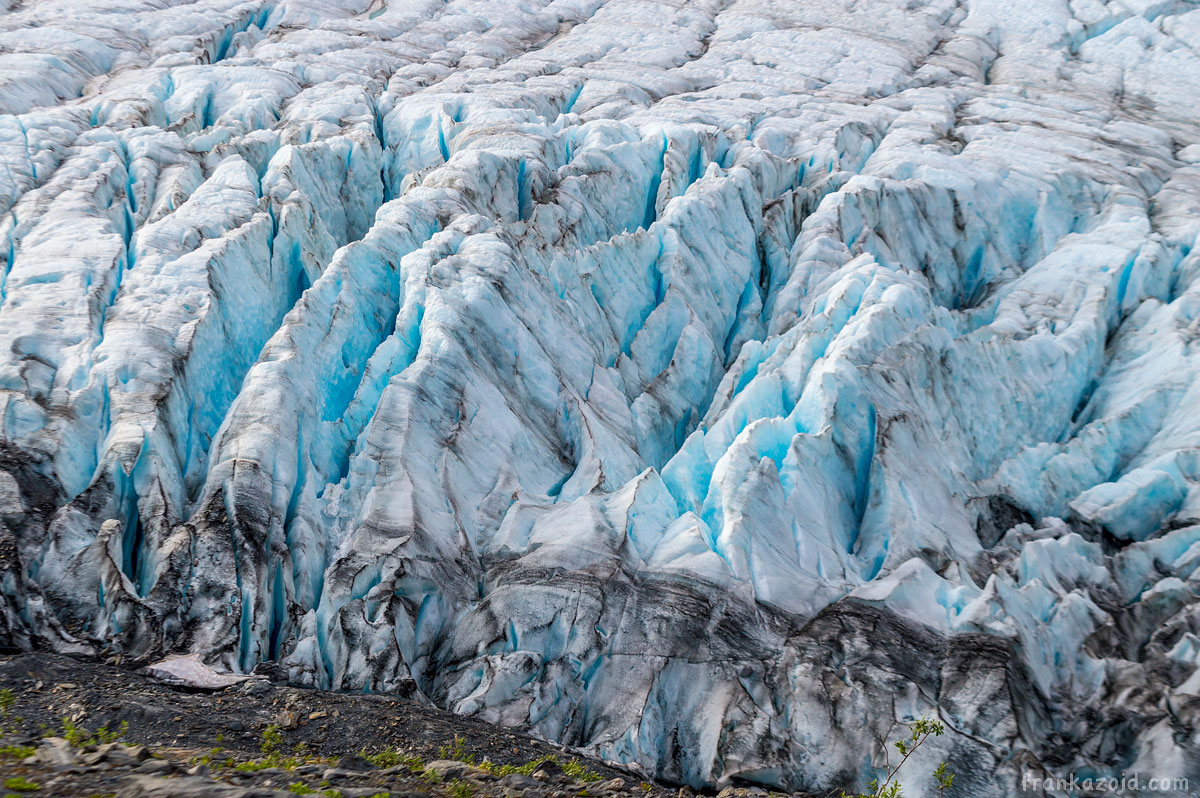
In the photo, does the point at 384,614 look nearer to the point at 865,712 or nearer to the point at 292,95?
the point at 865,712

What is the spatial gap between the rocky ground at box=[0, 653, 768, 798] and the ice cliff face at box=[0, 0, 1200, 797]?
1044 millimetres

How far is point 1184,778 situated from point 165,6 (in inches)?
1754

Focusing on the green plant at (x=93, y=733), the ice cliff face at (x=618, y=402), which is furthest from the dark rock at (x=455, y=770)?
the green plant at (x=93, y=733)

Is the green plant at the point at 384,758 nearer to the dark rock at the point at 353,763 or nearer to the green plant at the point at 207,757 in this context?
the dark rock at the point at 353,763

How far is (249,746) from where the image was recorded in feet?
34.4

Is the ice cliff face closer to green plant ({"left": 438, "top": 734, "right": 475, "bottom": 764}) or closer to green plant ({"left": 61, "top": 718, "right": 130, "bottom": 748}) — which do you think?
green plant ({"left": 438, "top": 734, "right": 475, "bottom": 764})

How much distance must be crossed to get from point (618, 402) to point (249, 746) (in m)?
11.5

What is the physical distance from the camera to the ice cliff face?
13.4m

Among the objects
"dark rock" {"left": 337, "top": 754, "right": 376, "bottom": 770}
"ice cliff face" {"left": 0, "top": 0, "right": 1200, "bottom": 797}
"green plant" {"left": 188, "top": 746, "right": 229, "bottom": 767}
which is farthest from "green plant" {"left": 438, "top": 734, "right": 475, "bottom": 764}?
"green plant" {"left": 188, "top": 746, "right": 229, "bottom": 767}

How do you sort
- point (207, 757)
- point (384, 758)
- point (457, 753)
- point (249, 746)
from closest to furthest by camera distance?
point (207, 757) → point (384, 758) → point (249, 746) → point (457, 753)

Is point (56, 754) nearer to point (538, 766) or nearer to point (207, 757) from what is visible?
point (207, 757)

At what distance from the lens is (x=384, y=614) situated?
13406 mm

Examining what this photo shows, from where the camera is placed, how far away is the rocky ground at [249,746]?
25.6 ft

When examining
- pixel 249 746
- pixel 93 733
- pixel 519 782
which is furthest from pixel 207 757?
pixel 519 782
